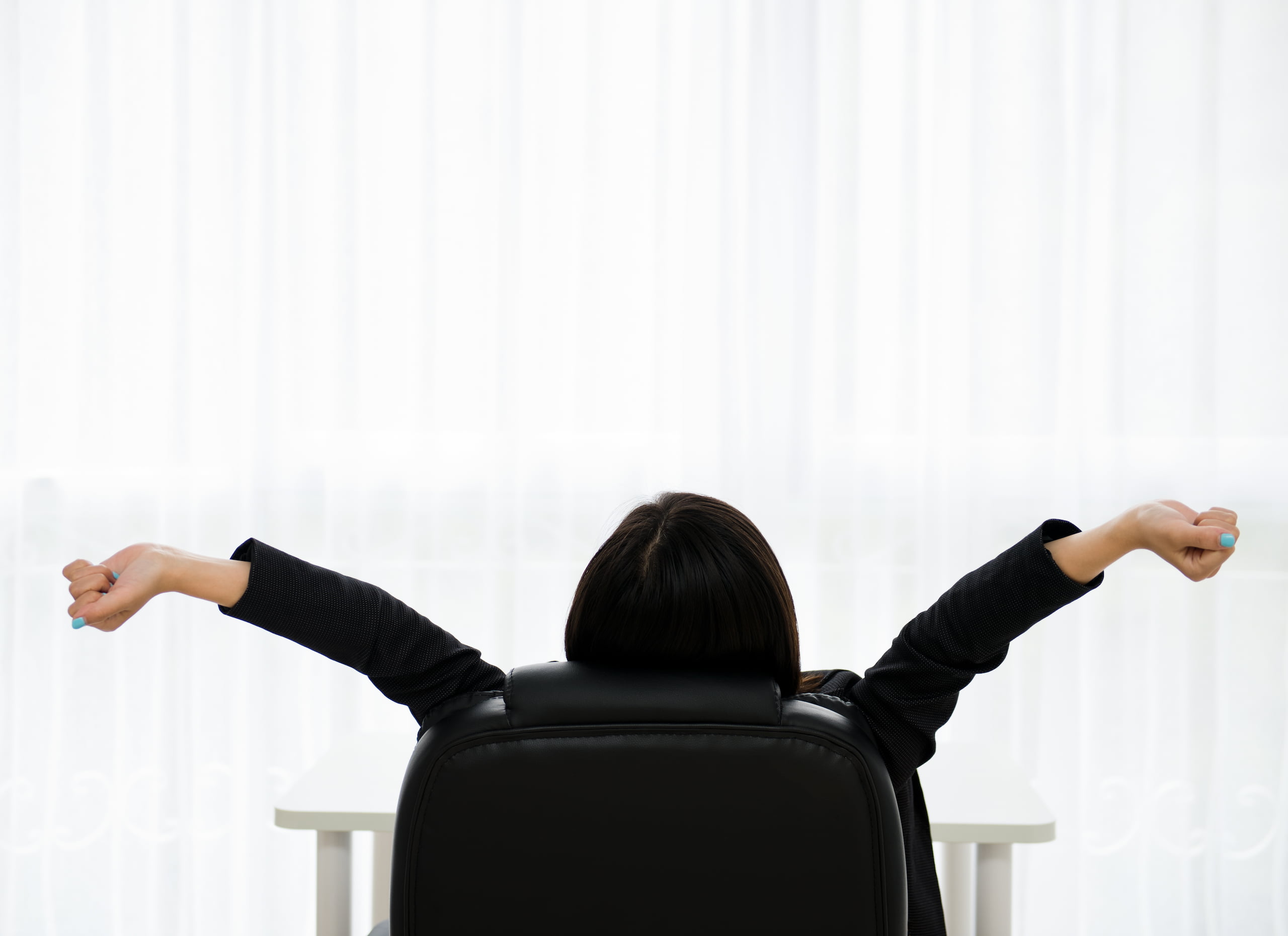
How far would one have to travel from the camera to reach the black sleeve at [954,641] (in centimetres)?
65

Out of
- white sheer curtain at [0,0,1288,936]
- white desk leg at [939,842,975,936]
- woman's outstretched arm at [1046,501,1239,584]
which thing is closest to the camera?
woman's outstretched arm at [1046,501,1239,584]

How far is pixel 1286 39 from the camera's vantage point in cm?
173

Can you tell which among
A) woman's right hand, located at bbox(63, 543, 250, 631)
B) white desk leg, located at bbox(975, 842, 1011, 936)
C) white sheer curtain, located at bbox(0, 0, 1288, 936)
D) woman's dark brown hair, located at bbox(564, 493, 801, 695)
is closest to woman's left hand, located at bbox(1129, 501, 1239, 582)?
woman's dark brown hair, located at bbox(564, 493, 801, 695)

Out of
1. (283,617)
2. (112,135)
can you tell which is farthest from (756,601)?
(112,135)

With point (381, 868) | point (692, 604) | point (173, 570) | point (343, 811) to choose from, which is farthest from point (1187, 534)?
point (381, 868)

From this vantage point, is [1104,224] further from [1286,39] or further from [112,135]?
[112,135]

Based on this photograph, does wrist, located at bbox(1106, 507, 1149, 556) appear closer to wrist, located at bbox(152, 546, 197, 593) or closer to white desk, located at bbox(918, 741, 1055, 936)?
white desk, located at bbox(918, 741, 1055, 936)

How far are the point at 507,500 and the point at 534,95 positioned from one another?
0.78 meters

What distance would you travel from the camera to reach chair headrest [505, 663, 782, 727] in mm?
528

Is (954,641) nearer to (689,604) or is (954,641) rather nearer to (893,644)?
(893,644)

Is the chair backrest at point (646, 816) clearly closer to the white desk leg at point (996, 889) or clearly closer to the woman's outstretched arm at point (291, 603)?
the woman's outstretched arm at point (291, 603)

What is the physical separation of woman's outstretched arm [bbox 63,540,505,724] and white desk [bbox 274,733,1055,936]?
16.3 inches

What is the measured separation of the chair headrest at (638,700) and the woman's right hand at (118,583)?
0.32m

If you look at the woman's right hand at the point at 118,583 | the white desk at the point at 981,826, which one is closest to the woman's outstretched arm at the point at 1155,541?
the white desk at the point at 981,826
